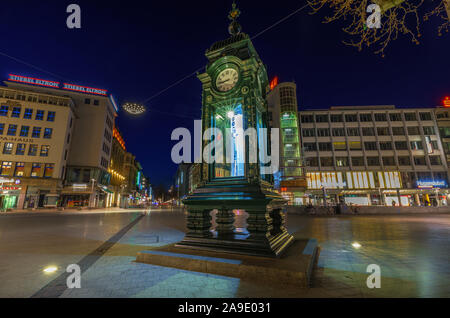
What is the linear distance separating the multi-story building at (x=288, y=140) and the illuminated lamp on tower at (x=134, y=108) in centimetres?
3707

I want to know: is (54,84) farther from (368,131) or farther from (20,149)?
(368,131)

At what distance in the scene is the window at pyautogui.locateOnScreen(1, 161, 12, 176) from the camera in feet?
111

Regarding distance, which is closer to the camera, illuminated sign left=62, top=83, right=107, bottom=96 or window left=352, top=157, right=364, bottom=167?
illuminated sign left=62, top=83, right=107, bottom=96

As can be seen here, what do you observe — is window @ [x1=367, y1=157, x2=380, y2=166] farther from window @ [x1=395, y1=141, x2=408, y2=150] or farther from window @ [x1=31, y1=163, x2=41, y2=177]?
window @ [x1=31, y1=163, x2=41, y2=177]

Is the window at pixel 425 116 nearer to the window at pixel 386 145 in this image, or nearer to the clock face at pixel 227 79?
the window at pixel 386 145

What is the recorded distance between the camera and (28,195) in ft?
114

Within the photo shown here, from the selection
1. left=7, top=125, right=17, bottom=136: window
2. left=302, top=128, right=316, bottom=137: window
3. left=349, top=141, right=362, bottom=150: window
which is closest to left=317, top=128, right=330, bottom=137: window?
left=302, top=128, right=316, bottom=137: window

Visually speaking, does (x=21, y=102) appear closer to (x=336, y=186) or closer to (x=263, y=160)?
(x=263, y=160)

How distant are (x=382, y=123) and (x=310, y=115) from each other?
1675 cm

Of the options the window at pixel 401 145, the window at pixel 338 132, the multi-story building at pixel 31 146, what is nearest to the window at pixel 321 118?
the window at pixel 338 132

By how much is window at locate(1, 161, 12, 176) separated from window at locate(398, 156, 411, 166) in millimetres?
78465

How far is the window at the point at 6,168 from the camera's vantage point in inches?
1329

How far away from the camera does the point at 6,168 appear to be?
34.0m

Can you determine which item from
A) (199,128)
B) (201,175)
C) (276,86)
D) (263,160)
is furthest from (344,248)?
(276,86)
